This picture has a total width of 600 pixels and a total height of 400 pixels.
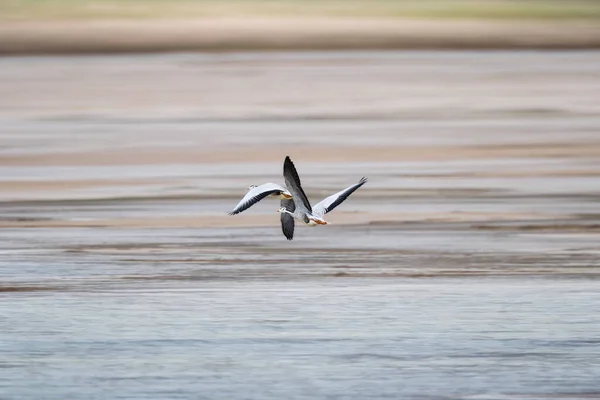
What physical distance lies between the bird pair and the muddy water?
680 millimetres

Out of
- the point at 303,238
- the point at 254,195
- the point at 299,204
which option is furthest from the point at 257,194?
the point at 303,238

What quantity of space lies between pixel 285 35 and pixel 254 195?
12999 millimetres

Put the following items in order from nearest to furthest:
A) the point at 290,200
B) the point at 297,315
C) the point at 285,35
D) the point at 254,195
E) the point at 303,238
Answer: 1. the point at 254,195
2. the point at 290,200
3. the point at 297,315
4. the point at 303,238
5. the point at 285,35

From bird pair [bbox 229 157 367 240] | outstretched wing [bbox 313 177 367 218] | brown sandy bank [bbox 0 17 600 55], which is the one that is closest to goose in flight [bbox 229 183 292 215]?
bird pair [bbox 229 157 367 240]

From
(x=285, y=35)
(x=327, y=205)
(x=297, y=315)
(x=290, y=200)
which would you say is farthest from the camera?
(x=285, y=35)

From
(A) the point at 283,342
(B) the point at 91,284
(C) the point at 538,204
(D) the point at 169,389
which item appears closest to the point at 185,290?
(B) the point at 91,284

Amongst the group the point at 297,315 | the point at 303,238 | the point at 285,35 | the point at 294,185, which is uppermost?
the point at 285,35

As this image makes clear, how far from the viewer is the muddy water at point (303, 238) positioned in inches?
257

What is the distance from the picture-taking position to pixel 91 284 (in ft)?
26.0

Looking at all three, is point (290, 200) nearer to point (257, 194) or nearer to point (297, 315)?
point (257, 194)

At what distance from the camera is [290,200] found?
6.45 metres

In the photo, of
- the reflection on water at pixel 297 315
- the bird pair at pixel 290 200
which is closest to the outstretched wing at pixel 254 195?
the bird pair at pixel 290 200

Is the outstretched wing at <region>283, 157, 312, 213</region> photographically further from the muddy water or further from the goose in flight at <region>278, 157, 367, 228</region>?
the muddy water

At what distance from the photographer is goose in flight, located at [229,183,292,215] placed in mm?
6062
